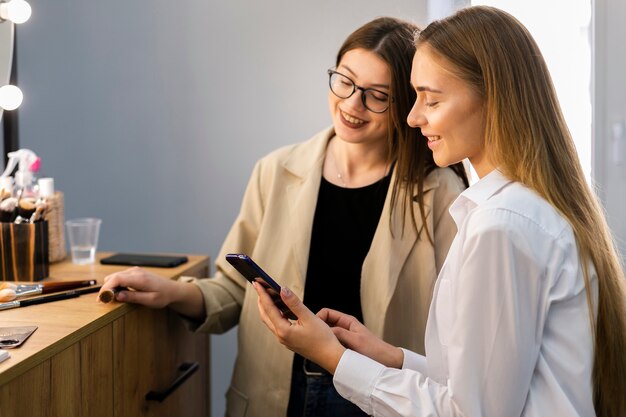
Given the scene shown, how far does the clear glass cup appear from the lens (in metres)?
1.45

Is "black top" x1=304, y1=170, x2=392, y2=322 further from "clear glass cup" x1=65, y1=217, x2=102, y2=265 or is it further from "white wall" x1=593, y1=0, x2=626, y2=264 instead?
"white wall" x1=593, y1=0, x2=626, y2=264

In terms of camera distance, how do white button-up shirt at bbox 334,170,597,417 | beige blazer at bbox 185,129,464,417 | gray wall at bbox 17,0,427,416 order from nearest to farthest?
white button-up shirt at bbox 334,170,597,417
beige blazer at bbox 185,129,464,417
gray wall at bbox 17,0,427,416

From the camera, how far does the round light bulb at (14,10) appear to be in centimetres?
134

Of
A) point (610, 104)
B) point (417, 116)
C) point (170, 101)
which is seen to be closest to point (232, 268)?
point (417, 116)

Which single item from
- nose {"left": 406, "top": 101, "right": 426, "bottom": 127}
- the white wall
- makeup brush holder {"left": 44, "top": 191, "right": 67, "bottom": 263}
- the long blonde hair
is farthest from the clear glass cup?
the white wall

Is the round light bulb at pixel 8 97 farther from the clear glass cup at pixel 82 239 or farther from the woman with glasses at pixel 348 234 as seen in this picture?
the woman with glasses at pixel 348 234

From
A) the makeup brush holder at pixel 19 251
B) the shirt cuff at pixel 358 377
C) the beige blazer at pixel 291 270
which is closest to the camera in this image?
the shirt cuff at pixel 358 377

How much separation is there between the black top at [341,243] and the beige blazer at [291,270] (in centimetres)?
3

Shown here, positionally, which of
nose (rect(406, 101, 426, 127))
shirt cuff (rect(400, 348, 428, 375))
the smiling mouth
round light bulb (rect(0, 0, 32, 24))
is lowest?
shirt cuff (rect(400, 348, 428, 375))

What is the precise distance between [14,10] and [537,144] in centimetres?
102

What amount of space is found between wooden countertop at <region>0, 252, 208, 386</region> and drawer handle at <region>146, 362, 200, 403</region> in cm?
18

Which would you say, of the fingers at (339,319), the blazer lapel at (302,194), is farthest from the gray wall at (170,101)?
the fingers at (339,319)

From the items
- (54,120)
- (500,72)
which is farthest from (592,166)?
(54,120)

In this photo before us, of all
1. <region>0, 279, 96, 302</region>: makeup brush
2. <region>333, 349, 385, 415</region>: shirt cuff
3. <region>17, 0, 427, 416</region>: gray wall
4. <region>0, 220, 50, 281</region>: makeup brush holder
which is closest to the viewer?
<region>333, 349, 385, 415</region>: shirt cuff
